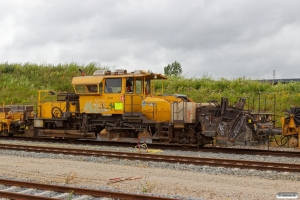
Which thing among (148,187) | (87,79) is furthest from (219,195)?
(87,79)

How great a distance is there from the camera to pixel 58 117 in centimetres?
1881

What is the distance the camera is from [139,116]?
16.9m

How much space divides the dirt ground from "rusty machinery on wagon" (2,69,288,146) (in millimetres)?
4548

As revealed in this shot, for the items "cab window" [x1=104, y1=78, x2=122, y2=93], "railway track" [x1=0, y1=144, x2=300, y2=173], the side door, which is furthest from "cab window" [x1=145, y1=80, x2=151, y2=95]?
A: "railway track" [x1=0, y1=144, x2=300, y2=173]

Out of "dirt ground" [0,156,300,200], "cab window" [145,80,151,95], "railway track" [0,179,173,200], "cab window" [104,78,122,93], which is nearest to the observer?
"railway track" [0,179,173,200]

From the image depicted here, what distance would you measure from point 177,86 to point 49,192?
73.6 ft

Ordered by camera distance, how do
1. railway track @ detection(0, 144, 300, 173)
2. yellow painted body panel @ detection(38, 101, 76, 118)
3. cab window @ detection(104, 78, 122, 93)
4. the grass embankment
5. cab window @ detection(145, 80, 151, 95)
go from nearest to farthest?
railway track @ detection(0, 144, 300, 173)
cab window @ detection(104, 78, 122, 93)
cab window @ detection(145, 80, 151, 95)
yellow painted body panel @ detection(38, 101, 76, 118)
the grass embankment

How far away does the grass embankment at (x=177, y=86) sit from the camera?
24609mm

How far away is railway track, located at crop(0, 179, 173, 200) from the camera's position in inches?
311

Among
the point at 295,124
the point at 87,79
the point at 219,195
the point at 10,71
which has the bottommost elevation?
the point at 219,195

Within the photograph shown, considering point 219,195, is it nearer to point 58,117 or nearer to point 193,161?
point 193,161

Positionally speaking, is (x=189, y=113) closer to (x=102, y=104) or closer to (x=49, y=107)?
(x=102, y=104)

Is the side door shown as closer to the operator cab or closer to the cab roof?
the operator cab

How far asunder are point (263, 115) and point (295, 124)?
1340 mm
